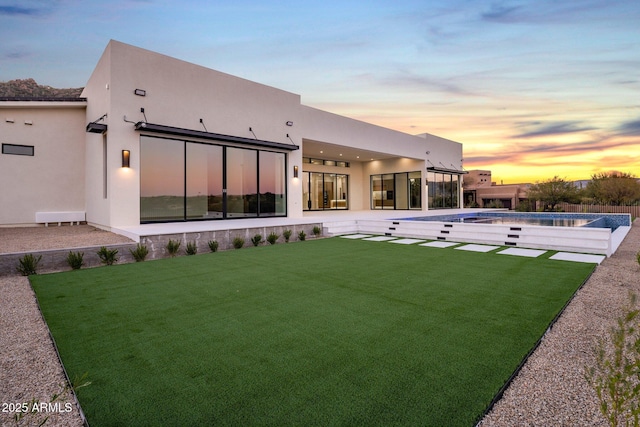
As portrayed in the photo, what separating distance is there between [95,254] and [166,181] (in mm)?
3951

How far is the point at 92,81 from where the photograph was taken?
37.4 ft

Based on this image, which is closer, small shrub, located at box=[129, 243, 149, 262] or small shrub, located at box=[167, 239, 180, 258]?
small shrub, located at box=[129, 243, 149, 262]

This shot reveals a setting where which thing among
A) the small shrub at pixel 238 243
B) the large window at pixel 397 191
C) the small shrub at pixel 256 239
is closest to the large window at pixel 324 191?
the large window at pixel 397 191

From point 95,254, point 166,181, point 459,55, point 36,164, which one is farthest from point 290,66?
point 95,254

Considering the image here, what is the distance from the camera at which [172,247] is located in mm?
7871

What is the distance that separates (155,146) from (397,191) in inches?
587

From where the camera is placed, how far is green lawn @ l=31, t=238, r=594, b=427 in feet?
6.84

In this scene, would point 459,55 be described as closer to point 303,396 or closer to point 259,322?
point 259,322

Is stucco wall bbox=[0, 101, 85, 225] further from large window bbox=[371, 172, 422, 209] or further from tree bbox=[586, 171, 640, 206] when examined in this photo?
tree bbox=[586, 171, 640, 206]

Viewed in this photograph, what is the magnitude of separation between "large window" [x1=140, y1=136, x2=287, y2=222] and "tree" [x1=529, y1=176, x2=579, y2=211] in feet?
63.0

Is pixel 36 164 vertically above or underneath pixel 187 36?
underneath

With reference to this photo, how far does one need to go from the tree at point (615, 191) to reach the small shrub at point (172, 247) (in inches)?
1067

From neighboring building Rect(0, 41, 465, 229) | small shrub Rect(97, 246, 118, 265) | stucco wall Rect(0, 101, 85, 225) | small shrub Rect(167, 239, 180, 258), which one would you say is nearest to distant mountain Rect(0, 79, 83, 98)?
stucco wall Rect(0, 101, 85, 225)

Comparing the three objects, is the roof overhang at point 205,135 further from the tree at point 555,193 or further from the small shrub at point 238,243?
the tree at point 555,193
